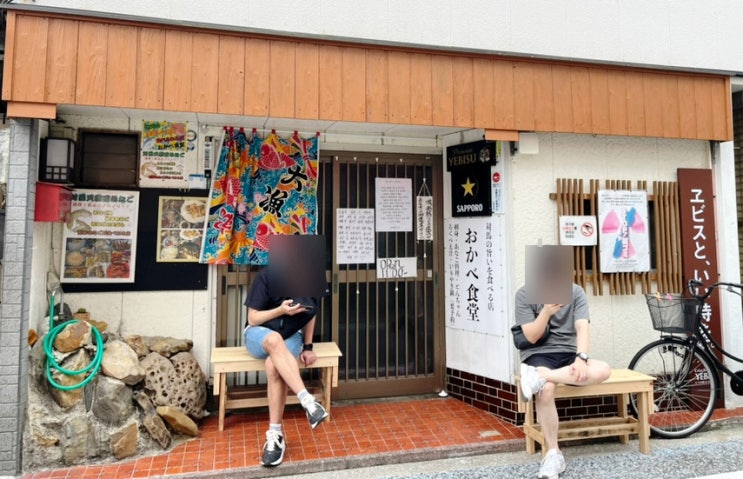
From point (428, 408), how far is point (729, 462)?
112 inches

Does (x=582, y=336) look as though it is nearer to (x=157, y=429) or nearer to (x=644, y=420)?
(x=644, y=420)

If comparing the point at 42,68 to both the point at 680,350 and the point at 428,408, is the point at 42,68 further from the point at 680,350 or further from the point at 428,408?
the point at 680,350

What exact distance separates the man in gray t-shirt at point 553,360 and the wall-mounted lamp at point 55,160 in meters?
4.38

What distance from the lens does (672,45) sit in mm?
5742

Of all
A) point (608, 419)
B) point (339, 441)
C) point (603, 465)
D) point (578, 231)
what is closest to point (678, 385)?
point (608, 419)

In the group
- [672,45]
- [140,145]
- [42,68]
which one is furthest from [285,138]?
[672,45]

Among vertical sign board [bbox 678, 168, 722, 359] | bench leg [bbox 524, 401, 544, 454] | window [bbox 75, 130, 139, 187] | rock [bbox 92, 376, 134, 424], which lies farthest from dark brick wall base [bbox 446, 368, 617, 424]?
window [bbox 75, 130, 139, 187]

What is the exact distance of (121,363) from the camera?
4230mm

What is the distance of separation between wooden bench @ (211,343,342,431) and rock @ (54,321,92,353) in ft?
3.71

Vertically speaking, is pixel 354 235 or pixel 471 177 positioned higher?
pixel 471 177

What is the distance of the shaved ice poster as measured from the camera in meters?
5.23

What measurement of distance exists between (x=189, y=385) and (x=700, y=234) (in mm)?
5915

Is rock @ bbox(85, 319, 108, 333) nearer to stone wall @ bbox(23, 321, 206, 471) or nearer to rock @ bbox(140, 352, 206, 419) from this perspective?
stone wall @ bbox(23, 321, 206, 471)

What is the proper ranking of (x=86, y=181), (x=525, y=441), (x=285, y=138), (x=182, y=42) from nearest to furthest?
(x=182, y=42)
(x=525, y=441)
(x=86, y=181)
(x=285, y=138)
